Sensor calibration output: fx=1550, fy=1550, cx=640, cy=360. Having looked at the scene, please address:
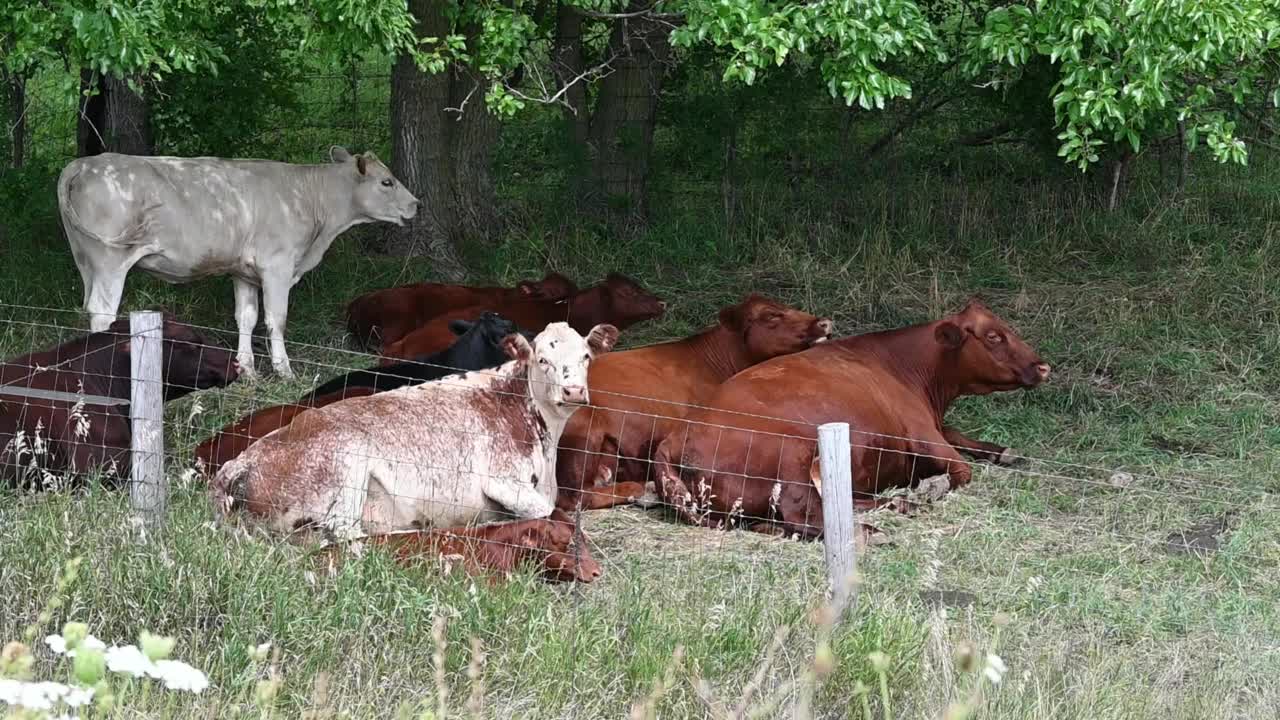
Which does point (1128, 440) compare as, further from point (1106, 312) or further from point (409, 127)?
point (409, 127)

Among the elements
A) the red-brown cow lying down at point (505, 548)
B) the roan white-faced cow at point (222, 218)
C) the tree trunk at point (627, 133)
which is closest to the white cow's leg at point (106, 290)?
the roan white-faced cow at point (222, 218)

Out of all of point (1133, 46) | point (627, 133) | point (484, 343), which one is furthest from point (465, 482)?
point (627, 133)

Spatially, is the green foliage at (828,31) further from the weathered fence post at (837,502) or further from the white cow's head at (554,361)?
the weathered fence post at (837,502)


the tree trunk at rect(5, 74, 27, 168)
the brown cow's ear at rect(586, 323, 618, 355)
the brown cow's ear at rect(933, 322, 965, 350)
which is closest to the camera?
the brown cow's ear at rect(586, 323, 618, 355)

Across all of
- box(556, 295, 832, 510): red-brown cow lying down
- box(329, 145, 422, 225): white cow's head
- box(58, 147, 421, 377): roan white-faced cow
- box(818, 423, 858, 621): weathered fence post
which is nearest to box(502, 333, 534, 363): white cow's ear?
box(556, 295, 832, 510): red-brown cow lying down

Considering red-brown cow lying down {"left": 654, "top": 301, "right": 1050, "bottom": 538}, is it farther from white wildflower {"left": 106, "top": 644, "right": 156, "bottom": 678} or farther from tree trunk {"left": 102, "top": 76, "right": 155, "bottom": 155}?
tree trunk {"left": 102, "top": 76, "right": 155, "bottom": 155}

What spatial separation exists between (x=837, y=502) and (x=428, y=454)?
2056 mm

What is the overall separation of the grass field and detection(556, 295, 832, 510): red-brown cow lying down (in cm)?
43

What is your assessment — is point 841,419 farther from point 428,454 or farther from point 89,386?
point 89,386

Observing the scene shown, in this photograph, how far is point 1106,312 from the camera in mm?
11805

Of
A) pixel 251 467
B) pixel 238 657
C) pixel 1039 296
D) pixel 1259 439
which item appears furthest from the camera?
pixel 1039 296

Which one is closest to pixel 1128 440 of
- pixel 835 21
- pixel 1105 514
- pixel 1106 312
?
pixel 1105 514

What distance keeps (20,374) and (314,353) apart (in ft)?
11.1

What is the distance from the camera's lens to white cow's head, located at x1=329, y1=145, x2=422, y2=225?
12000 mm
